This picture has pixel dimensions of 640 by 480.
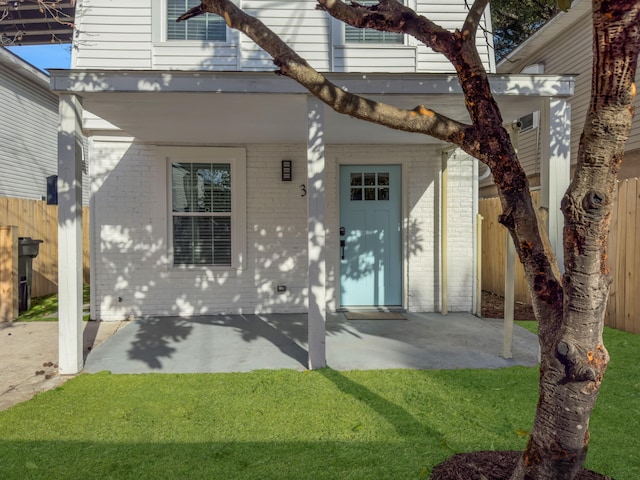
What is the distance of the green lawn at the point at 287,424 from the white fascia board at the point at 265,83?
8.77ft

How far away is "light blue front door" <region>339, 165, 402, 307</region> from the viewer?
A: 711cm

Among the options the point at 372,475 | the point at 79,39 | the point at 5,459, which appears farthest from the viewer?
the point at 79,39

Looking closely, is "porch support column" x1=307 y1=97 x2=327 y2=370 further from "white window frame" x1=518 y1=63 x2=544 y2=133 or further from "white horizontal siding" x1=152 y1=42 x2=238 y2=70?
"white window frame" x1=518 y1=63 x2=544 y2=133

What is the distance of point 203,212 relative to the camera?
6941 mm

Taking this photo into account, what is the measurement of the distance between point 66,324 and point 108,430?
158cm

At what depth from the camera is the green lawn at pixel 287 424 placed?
8.81 feet

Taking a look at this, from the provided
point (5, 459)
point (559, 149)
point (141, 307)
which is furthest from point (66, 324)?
point (559, 149)

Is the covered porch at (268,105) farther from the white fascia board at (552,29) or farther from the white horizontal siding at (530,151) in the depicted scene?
the white horizontal siding at (530,151)

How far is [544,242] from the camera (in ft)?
6.43

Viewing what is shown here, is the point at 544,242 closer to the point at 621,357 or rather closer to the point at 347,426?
the point at 347,426

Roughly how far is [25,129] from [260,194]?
7.91 metres

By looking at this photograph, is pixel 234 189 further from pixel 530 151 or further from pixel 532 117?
pixel 532 117

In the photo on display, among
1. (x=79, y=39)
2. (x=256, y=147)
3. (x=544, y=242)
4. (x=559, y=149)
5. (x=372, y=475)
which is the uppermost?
(x=79, y=39)

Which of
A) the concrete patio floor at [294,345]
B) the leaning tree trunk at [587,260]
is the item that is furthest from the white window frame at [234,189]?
the leaning tree trunk at [587,260]
